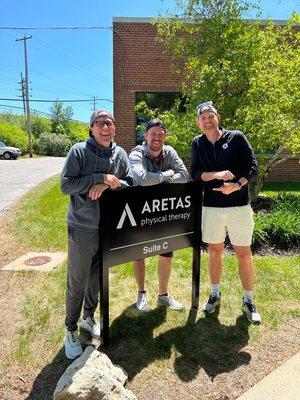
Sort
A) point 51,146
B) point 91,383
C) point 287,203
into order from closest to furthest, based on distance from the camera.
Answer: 1. point 91,383
2. point 287,203
3. point 51,146

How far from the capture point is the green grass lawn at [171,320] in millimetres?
3086

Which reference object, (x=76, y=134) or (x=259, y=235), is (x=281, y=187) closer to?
(x=259, y=235)

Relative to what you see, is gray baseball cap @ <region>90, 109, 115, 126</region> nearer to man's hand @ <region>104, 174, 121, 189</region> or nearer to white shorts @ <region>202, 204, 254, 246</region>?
man's hand @ <region>104, 174, 121, 189</region>

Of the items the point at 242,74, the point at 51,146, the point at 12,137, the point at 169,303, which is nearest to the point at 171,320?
the point at 169,303

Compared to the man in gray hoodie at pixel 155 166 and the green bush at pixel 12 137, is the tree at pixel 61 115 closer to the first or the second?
the green bush at pixel 12 137

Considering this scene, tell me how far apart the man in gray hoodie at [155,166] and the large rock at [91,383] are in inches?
46.6

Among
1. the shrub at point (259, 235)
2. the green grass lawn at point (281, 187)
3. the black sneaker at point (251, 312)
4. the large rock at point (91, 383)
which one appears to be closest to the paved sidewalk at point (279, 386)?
the black sneaker at point (251, 312)

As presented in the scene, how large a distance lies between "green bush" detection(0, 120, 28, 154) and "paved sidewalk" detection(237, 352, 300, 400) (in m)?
40.5

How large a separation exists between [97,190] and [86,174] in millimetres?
174

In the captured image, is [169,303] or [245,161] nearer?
[245,161]

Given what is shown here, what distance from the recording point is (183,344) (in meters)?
3.23

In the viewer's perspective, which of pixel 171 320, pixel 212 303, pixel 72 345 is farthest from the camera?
pixel 212 303

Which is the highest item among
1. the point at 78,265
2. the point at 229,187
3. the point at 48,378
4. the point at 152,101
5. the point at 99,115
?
the point at 152,101

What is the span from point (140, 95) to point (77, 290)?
11.9m
